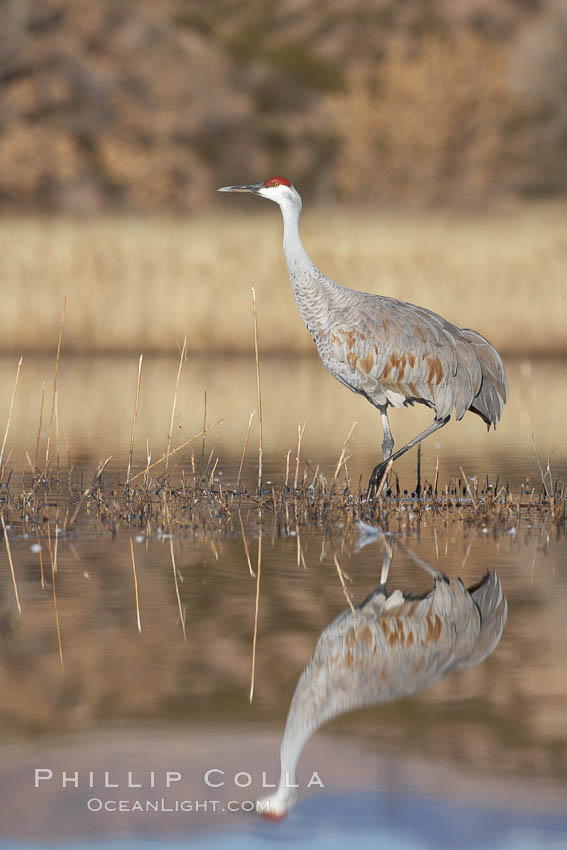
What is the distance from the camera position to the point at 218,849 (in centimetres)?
366

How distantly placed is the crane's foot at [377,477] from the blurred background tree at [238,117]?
74.9 ft

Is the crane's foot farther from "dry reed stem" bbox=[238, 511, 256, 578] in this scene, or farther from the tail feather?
"dry reed stem" bbox=[238, 511, 256, 578]

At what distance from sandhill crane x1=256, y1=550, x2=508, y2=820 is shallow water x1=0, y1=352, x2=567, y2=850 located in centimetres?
5

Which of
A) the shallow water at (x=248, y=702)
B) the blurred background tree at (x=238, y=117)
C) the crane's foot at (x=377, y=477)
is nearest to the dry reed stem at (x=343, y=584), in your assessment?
the shallow water at (x=248, y=702)

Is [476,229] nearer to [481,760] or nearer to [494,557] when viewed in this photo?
[494,557]

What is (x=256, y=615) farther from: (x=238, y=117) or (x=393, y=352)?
(x=238, y=117)

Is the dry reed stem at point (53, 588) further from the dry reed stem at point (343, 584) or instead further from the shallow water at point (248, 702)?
the dry reed stem at point (343, 584)

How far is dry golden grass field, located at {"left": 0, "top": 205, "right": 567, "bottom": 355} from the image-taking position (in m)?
19.5

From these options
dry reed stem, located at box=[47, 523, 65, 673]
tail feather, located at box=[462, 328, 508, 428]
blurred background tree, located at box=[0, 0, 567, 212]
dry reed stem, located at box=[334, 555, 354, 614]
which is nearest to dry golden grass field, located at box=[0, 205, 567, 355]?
tail feather, located at box=[462, 328, 508, 428]

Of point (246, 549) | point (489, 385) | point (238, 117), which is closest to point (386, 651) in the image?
point (246, 549)

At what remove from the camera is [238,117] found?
63.1 m

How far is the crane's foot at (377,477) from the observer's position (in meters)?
8.61

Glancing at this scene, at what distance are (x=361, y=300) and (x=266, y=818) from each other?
17.4 ft

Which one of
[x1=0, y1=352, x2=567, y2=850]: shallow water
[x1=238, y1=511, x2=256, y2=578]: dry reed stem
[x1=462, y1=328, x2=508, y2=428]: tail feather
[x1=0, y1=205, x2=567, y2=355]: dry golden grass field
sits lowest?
[x1=0, y1=352, x2=567, y2=850]: shallow water
